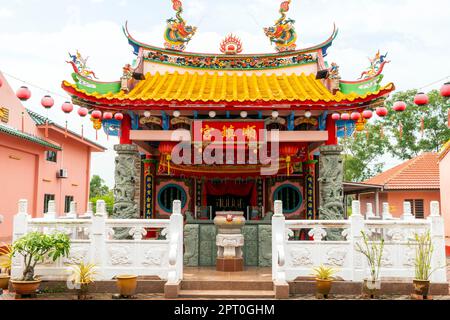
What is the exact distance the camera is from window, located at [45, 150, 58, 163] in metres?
19.7

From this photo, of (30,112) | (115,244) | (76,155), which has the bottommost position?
(115,244)

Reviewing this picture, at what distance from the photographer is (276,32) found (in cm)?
1241

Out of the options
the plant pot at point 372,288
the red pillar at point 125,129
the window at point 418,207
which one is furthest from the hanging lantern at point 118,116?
the window at point 418,207

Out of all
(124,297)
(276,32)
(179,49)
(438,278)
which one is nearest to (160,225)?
(124,297)

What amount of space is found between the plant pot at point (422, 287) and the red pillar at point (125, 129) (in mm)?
7008

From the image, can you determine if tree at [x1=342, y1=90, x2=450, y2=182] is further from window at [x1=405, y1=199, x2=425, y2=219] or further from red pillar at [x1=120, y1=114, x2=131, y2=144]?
red pillar at [x1=120, y1=114, x2=131, y2=144]

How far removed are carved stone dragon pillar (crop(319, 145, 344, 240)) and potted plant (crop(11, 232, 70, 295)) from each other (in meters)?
5.70

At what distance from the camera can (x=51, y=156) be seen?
66.4ft

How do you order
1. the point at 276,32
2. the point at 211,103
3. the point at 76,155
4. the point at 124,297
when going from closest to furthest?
the point at 124,297, the point at 211,103, the point at 276,32, the point at 76,155

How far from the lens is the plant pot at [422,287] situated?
270 inches

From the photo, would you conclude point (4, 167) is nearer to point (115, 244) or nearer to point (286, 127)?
point (115, 244)

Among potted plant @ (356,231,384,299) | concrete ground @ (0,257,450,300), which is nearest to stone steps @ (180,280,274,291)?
concrete ground @ (0,257,450,300)

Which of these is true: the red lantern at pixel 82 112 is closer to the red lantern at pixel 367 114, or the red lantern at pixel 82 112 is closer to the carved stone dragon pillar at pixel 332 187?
the carved stone dragon pillar at pixel 332 187

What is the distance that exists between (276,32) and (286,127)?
12.4 feet
